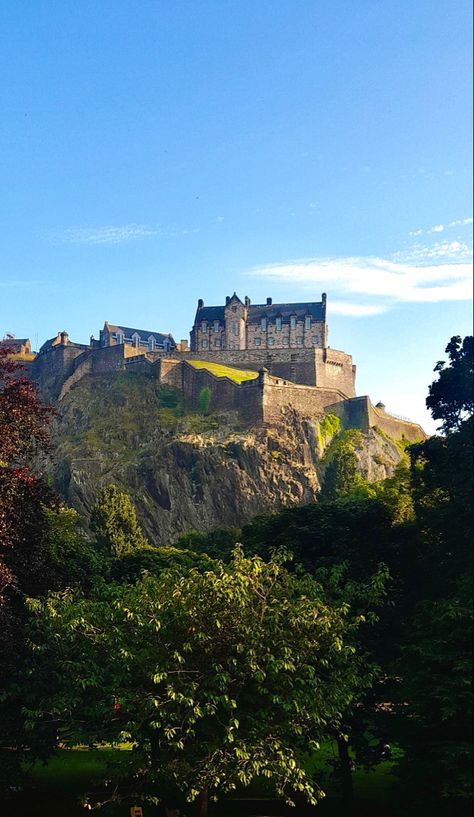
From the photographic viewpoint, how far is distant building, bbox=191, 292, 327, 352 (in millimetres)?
107250

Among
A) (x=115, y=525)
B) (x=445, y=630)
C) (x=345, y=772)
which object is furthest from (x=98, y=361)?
(x=445, y=630)

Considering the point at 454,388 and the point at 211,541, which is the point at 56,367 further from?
the point at 454,388

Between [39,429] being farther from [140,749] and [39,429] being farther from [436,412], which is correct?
[436,412]

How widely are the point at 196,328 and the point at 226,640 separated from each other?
87730 mm

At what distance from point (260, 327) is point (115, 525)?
45544mm

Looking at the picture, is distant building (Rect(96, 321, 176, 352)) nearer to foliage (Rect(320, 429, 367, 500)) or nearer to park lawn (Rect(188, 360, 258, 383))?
park lawn (Rect(188, 360, 258, 383))

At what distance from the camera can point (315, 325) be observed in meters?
108

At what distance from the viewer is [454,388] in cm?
2488

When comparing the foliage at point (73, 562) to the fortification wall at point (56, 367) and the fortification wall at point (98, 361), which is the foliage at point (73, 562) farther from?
the fortification wall at point (56, 367)

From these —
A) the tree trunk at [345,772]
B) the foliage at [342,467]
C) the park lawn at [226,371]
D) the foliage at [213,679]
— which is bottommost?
the tree trunk at [345,772]

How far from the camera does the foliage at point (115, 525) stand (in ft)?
218

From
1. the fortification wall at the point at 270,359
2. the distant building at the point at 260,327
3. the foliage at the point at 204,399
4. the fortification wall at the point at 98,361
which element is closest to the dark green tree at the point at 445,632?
the foliage at the point at 204,399

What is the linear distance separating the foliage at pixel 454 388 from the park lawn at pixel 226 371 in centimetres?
6344

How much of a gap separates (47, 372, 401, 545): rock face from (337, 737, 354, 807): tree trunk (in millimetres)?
51989
